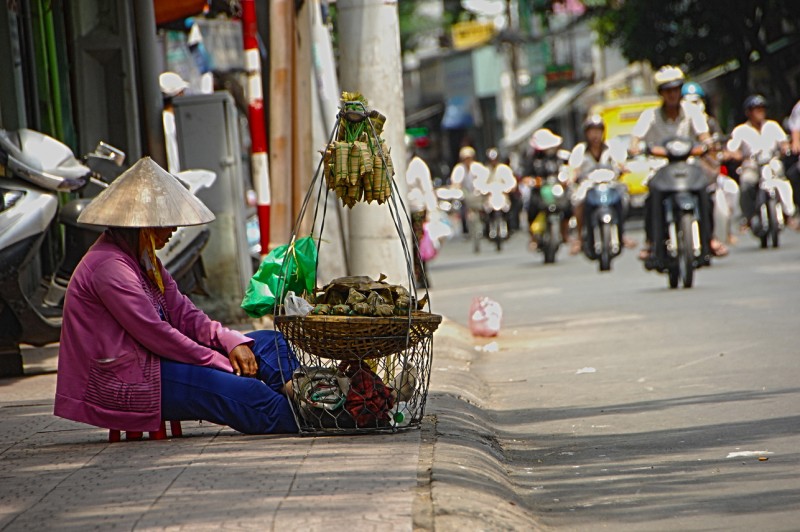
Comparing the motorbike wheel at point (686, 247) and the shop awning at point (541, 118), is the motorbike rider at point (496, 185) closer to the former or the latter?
the motorbike wheel at point (686, 247)

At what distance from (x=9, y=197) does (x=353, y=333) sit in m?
3.10

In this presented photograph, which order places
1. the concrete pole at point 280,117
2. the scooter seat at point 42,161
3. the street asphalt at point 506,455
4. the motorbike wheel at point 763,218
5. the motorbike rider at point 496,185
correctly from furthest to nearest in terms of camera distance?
the motorbike rider at point 496,185 < the motorbike wheel at point 763,218 < the concrete pole at point 280,117 < the scooter seat at point 42,161 < the street asphalt at point 506,455

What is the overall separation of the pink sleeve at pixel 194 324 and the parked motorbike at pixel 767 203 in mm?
12910

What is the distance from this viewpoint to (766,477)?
516cm

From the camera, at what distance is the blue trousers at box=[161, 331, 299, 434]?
19.2 ft

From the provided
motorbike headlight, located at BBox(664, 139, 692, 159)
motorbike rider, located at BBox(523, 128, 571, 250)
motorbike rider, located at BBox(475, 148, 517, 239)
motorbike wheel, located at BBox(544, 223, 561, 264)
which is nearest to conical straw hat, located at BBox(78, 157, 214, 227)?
motorbike headlight, located at BBox(664, 139, 692, 159)

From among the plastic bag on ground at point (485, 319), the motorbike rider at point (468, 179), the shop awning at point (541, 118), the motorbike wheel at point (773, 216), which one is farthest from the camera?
the shop awning at point (541, 118)

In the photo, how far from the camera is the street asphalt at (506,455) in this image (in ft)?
14.6

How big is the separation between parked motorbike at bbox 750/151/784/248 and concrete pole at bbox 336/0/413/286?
29.5 feet

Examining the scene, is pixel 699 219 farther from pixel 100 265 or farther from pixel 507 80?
pixel 507 80

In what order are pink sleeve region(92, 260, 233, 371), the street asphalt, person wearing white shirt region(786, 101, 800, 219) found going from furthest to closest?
1. person wearing white shirt region(786, 101, 800, 219)
2. pink sleeve region(92, 260, 233, 371)
3. the street asphalt

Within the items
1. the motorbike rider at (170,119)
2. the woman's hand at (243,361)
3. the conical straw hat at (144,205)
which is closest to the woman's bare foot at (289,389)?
the woman's hand at (243,361)

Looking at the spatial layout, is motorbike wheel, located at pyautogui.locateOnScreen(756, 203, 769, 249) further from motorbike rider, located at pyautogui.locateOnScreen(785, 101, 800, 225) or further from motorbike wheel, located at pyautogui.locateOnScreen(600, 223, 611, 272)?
motorbike wheel, located at pyautogui.locateOnScreen(600, 223, 611, 272)

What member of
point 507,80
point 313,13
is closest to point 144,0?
point 313,13
